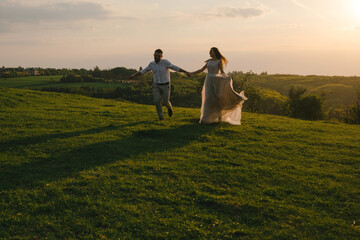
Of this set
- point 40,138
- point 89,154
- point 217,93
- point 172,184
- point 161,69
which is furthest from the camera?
point 161,69

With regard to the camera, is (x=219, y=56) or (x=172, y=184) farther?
(x=219, y=56)

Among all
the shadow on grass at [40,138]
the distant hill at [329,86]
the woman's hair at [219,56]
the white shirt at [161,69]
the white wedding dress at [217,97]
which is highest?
the distant hill at [329,86]

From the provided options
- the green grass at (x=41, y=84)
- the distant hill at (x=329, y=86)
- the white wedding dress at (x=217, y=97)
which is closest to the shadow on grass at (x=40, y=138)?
the white wedding dress at (x=217, y=97)

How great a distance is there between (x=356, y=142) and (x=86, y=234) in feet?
42.4

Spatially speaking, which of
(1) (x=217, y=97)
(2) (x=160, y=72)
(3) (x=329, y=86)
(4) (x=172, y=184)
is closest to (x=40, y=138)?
(2) (x=160, y=72)

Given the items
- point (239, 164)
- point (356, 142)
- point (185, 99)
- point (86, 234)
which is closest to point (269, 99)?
point (185, 99)

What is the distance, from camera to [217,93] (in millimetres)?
13984

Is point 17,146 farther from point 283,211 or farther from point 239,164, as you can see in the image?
point 283,211

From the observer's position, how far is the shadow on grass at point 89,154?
7252mm

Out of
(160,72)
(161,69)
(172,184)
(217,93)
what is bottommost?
(172,184)

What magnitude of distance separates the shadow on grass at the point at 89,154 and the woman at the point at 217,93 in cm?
121

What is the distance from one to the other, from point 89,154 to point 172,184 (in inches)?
137

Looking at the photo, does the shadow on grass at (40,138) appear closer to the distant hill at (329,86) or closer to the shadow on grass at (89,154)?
the shadow on grass at (89,154)

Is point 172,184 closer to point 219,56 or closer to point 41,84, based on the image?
point 219,56
